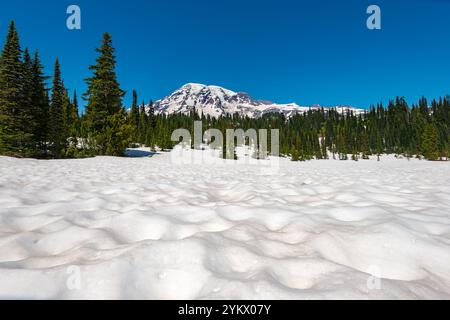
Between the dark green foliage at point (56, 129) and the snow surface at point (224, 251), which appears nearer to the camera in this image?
the snow surface at point (224, 251)

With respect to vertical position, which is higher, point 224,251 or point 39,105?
point 39,105

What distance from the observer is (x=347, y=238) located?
7.65ft

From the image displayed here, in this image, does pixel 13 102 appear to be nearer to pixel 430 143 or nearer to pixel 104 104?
pixel 104 104

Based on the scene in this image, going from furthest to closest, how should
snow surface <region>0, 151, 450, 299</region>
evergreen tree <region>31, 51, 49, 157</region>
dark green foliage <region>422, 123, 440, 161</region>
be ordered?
dark green foliage <region>422, 123, 440, 161</region>, evergreen tree <region>31, 51, 49, 157</region>, snow surface <region>0, 151, 450, 299</region>

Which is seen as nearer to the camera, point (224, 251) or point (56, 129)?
point (224, 251)

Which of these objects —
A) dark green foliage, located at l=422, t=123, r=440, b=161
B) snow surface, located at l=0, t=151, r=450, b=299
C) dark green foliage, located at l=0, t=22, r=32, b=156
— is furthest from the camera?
dark green foliage, located at l=422, t=123, r=440, b=161

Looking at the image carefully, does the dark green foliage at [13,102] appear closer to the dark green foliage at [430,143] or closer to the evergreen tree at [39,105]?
the evergreen tree at [39,105]

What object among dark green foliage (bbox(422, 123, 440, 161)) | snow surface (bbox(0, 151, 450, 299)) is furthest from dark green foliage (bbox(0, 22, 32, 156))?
dark green foliage (bbox(422, 123, 440, 161))

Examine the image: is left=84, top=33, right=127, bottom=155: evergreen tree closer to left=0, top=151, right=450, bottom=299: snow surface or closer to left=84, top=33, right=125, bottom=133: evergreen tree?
left=84, top=33, right=125, bottom=133: evergreen tree

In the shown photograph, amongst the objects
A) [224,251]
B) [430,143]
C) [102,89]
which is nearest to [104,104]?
[102,89]

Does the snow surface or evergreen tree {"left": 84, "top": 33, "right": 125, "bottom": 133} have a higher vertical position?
evergreen tree {"left": 84, "top": 33, "right": 125, "bottom": 133}

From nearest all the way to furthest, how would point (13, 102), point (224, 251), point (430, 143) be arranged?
point (224, 251), point (13, 102), point (430, 143)

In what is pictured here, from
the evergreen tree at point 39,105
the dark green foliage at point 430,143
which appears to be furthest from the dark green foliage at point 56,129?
the dark green foliage at point 430,143
